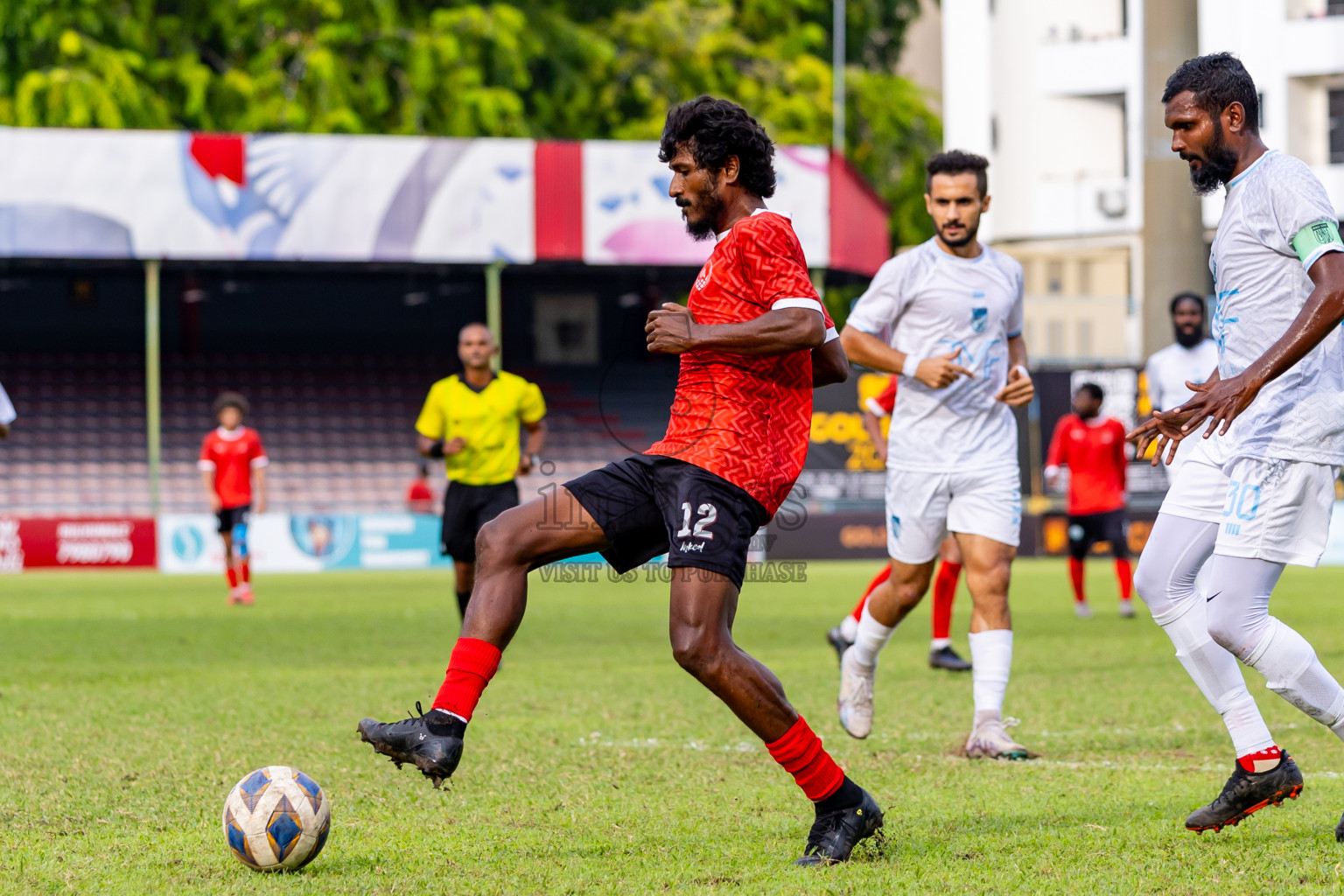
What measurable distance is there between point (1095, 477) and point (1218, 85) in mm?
10974

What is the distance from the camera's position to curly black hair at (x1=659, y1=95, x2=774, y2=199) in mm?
4527

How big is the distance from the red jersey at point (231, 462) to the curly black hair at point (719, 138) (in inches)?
498

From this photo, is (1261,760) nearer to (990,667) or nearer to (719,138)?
(990,667)

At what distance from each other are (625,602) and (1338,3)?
→ 2458 centimetres

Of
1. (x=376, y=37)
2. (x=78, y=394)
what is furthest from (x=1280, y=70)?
(x=78, y=394)

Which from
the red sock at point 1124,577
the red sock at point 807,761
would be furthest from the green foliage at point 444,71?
the red sock at point 807,761

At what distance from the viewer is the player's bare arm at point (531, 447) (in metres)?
10.2

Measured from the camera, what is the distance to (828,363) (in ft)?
15.6

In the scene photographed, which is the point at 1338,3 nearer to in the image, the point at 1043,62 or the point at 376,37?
the point at 1043,62

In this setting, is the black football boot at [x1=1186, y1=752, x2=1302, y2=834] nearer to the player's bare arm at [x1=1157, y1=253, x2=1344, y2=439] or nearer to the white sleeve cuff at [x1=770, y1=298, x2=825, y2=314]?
the player's bare arm at [x1=1157, y1=253, x2=1344, y2=439]

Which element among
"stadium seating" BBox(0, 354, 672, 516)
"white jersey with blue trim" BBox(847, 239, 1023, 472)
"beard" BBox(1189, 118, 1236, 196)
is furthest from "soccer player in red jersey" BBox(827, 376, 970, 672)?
"stadium seating" BBox(0, 354, 672, 516)

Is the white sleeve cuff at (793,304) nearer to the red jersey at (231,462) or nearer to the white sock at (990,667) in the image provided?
the white sock at (990,667)

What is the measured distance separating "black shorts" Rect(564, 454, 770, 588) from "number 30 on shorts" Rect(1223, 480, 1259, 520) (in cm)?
137

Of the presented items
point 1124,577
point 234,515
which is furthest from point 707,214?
point 234,515
